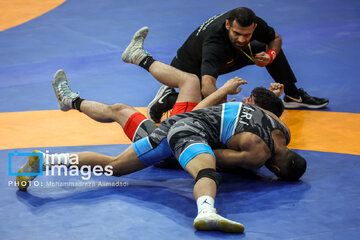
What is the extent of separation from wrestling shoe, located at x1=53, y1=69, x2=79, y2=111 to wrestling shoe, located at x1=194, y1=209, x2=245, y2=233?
7.08ft

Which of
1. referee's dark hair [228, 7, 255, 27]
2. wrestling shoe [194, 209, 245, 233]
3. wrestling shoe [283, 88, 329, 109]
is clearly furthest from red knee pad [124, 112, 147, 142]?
wrestling shoe [283, 88, 329, 109]

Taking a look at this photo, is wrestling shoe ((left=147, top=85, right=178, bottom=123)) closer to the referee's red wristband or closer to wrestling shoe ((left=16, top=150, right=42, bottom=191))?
the referee's red wristband

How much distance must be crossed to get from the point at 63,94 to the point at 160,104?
1.11 m

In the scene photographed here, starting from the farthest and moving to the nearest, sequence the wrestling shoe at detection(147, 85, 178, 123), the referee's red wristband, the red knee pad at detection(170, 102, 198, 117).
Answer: the wrestling shoe at detection(147, 85, 178, 123)
the referee's red wristband
the red knee pad at detection(170, 102, 198, 117)

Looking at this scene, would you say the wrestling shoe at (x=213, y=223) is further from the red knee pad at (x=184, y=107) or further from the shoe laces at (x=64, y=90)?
the shoe laces at (x=64, y=90)

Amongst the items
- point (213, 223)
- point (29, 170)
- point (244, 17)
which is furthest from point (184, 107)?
point (213, 223)

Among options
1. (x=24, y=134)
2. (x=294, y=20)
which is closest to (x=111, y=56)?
(x=24, y=134)

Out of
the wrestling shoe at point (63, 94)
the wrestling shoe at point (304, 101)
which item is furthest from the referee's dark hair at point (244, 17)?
the wrestling shoe at point (63, 94)

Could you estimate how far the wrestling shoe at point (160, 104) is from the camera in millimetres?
5895

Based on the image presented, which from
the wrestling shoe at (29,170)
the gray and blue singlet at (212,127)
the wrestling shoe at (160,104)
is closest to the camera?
the gray and blue singlet at (212,127)

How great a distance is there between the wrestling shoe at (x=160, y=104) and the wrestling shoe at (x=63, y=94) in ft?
3.25

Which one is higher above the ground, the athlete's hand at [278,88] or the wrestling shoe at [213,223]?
the athlete's hand at [278,88]

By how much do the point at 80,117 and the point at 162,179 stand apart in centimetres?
184

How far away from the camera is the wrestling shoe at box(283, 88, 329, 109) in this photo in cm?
617
